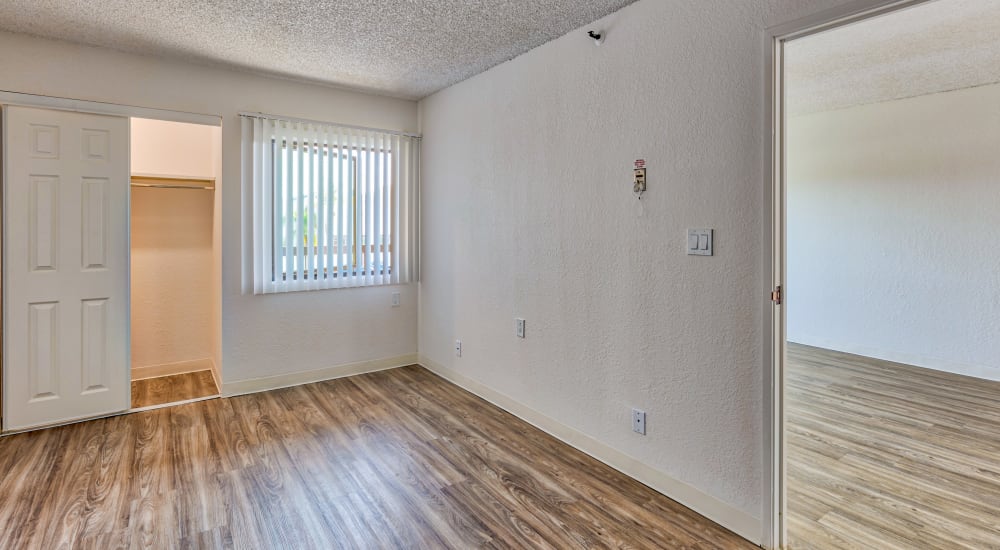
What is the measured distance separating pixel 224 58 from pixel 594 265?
9.91ft

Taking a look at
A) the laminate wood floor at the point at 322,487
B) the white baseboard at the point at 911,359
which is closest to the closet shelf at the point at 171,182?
the laminate wood floor at the point at 322,487

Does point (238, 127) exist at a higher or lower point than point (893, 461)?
higher

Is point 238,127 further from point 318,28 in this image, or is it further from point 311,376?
point 311,376

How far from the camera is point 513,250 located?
3.61m

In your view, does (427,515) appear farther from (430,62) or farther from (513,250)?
(430,62)

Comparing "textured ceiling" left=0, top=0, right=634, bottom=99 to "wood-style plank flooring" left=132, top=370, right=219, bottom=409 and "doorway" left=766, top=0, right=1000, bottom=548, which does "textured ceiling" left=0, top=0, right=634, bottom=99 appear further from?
"wood-style plank flooring" left=132, top=370, right=219, bottom=409

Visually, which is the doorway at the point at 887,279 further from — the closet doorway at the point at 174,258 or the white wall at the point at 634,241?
the closet doorway at the point at 174,258

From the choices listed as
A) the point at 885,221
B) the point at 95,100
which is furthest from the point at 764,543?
the point at 95,100

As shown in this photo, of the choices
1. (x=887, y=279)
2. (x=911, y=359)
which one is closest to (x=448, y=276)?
(x=887, y=279)

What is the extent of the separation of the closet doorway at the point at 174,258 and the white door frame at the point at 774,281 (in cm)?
393

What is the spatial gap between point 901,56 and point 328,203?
14.8 ft

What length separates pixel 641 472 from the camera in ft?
8.66

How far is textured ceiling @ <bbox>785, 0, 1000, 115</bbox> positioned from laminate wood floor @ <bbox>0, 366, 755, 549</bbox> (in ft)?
7.59

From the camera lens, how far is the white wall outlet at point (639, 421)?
2635 millimetres
